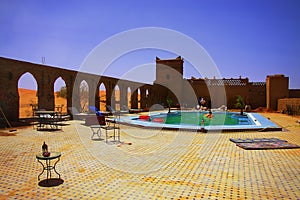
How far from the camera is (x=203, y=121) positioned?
934cm

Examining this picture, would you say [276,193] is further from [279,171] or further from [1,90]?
[1,90]

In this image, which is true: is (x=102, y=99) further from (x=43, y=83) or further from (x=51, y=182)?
(x=51, y=182)

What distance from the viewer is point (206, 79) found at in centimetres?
2319

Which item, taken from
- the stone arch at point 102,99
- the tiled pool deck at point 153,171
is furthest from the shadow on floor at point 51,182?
the stone arch at point 102,99

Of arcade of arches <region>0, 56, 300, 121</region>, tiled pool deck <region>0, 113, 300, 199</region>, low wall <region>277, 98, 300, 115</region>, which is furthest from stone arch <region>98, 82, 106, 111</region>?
low wall <region>277, 98, 300, 115</region>

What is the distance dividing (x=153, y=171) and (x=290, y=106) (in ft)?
49.0

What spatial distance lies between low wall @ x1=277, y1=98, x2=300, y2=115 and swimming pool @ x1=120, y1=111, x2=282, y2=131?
200 centimetres

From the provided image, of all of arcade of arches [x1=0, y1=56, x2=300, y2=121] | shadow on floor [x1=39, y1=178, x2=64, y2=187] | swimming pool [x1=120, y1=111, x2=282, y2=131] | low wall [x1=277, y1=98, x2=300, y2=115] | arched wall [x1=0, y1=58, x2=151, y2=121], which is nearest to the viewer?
shadow on floor [x1=39, y1=178, x2=64, y2=187]

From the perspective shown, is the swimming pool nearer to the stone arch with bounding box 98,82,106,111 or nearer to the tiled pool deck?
the tiled pool deck

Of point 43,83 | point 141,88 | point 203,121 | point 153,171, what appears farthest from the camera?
point 141,88

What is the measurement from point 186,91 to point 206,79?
251cm

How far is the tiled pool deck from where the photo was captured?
3.26 meters

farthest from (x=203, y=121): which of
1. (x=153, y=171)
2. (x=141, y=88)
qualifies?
(x=141, y=88)

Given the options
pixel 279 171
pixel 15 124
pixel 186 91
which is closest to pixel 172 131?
pixel 279 171
